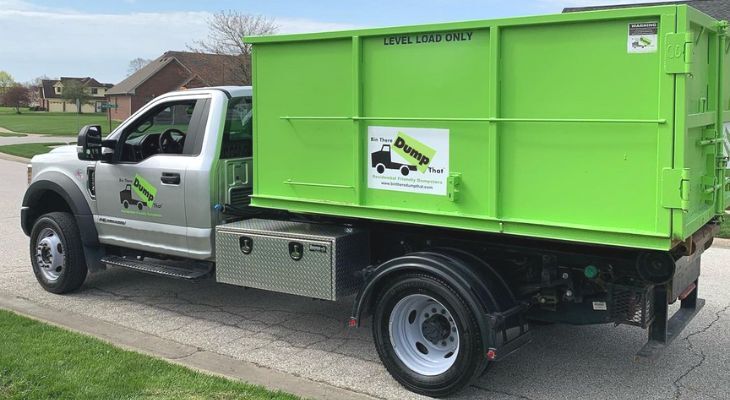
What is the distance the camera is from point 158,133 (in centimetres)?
720

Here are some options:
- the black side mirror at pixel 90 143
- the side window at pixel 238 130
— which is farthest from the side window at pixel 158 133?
the side window at pixel 238 130

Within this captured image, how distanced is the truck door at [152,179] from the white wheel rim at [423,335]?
7.79 feet

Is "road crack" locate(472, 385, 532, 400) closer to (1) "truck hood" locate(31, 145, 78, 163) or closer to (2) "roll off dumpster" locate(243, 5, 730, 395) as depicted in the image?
(2) "roll off dumpster" locate(243, 5, 730, 395)

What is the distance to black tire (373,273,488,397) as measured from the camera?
184 inches

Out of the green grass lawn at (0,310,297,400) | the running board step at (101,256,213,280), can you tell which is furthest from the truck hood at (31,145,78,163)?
the green grass lawn at (0,310,297,400)

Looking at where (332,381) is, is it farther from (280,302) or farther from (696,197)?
(696,197)

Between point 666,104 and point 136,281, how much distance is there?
242 inches

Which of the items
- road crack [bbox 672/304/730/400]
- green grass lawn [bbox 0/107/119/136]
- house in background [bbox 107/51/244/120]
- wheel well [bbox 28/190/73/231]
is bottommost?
road crack [bbox 672/304/730/400]

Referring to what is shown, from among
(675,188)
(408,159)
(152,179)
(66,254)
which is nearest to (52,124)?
(66,254)

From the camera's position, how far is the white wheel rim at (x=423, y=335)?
498cm

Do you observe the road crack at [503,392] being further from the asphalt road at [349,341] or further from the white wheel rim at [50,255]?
the white wheel rim at [50,255]

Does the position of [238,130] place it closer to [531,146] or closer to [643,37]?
[531,146]

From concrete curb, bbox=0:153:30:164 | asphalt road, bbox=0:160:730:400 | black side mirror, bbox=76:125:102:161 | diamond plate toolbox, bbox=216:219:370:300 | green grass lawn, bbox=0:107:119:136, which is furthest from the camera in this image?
green grass lawn, bbox=0:107:119:136

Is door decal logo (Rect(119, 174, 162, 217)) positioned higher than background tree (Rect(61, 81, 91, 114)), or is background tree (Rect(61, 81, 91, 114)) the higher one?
background tree (Rect(61, 81, 91, 114))
